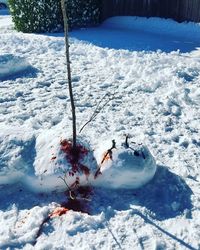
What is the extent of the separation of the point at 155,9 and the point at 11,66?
19.6ft

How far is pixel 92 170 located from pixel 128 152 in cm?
46

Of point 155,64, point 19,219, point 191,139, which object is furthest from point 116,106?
point 19,219

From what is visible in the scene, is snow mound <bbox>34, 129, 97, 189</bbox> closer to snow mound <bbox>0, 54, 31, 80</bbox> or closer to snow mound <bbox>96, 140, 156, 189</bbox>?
snow mound <bbox>96, 140, 156, 189</bbox>

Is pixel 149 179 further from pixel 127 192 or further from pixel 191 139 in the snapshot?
pixel 191 139

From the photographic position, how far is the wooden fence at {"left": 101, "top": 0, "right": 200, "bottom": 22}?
11656mm

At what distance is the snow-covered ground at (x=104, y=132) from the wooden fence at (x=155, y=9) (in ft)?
4.21

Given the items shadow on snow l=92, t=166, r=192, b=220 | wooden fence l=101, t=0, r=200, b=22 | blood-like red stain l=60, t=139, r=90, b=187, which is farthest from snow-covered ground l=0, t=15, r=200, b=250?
wooden fence l=101, t=0, r=200, b=22

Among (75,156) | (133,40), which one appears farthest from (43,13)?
(75,156)

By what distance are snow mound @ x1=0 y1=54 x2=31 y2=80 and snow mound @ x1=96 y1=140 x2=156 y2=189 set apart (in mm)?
4231

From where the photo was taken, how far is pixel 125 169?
445cm

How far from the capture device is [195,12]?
11.5 m

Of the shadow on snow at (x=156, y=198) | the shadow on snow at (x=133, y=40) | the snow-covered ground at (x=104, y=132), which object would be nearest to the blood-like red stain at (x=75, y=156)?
the snow-covered ground at (x=104, y=132)

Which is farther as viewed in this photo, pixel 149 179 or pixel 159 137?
pixel 159 137

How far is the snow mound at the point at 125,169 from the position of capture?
4.47 metres
